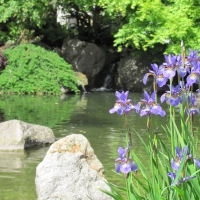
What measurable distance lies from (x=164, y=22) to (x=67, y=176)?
15.5 m

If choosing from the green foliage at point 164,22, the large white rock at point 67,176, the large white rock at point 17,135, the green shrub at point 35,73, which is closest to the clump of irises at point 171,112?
the large white rock at point 67,176

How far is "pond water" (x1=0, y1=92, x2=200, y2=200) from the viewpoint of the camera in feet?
26.5

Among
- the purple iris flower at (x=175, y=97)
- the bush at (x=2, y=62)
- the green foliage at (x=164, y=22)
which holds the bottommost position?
the bush at (x=2, y=62)

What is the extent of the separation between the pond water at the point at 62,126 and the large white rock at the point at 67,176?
57 centimetres

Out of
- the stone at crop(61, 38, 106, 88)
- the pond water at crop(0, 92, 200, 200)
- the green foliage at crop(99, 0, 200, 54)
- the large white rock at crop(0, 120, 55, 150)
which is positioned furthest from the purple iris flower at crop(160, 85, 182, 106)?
the stone at crop(61, 38, 106, 88)

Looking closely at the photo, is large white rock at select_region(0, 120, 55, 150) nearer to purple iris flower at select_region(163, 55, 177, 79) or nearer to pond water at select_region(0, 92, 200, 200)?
pond water at select_region(0, 92, 200, 200)

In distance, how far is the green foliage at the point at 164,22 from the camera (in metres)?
20.5

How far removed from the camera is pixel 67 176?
6.02 meters

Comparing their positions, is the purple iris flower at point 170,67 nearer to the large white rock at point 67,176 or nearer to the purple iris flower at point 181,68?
the purple iris flower at point 181,68

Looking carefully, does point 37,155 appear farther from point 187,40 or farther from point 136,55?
point 136,55

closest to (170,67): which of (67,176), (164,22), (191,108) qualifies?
(191,108)

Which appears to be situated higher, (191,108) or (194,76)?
(194,76)

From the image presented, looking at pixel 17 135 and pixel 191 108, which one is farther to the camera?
pixel 17 135

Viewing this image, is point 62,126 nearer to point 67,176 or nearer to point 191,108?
point 67,176
